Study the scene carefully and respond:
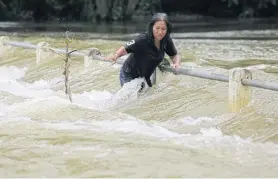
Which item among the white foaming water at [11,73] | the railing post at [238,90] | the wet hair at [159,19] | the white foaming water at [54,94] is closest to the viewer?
the railing post at [238,90]

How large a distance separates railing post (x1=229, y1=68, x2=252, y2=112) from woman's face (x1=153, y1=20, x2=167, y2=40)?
94cm

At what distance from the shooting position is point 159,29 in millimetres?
6414

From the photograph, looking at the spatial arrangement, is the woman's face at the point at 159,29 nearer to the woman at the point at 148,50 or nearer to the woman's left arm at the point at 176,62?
the woman at the point at 148,50

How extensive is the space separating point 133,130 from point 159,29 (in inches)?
53.3

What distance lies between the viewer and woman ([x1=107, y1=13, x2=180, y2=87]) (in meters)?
6.44

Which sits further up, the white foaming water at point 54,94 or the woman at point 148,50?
the woman at point 148,50

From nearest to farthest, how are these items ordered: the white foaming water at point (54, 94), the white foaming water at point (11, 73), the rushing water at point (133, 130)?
1. the rushing water at point (133, 130)
2. the white foaming water at point (54, 94)
3. the white foaming water at point (11, 73)

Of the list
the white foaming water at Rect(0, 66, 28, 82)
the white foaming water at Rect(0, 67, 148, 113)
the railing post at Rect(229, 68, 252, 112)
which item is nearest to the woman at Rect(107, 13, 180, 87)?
the white foaming water at Rect(0, 67, 148, 113)

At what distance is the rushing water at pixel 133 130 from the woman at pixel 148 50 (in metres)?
0.20

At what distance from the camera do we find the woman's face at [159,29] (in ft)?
21.0

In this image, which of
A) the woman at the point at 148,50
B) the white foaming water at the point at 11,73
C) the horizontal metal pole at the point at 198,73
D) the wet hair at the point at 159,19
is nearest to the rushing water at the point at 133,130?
the woman at the point at 148,50

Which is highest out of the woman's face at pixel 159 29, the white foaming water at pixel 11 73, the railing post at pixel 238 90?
the woman's face at pixel 159 29

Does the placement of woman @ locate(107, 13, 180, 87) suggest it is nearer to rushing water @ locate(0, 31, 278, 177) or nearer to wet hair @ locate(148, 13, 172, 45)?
wet hair @ locate(148, 13, 172, 45)

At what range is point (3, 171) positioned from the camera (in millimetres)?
4426
